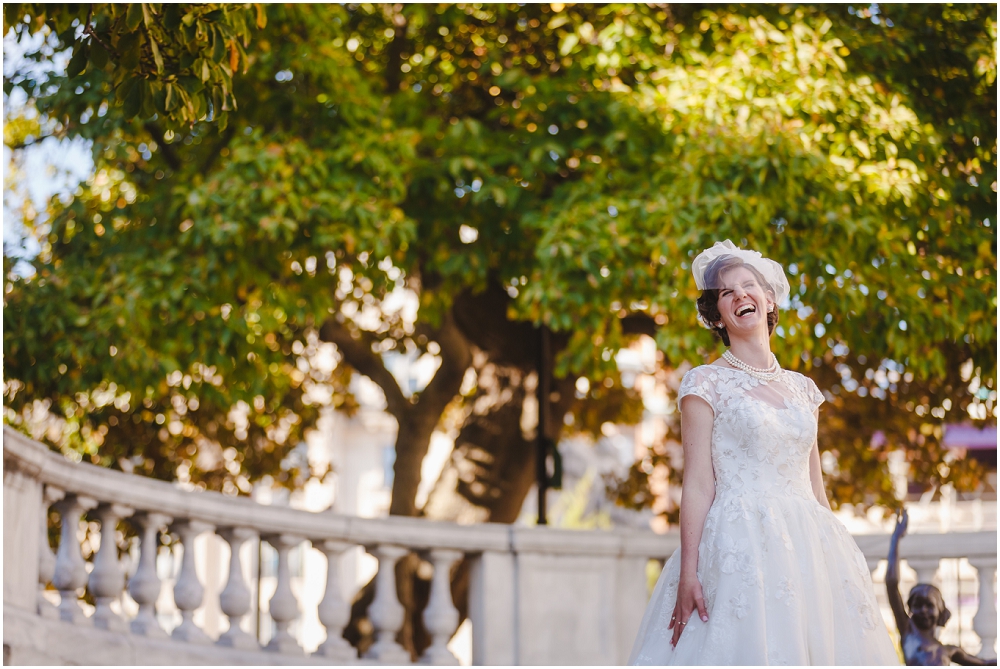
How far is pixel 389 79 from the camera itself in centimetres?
869

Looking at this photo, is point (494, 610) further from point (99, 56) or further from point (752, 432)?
point (99, 56)

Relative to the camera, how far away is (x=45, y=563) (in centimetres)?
485

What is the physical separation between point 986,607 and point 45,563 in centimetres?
478

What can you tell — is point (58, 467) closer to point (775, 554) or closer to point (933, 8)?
point (775, 554)

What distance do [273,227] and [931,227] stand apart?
13.8 feet

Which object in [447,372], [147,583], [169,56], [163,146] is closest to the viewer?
[169,56]

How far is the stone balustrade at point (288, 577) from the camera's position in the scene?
4723 millimetres

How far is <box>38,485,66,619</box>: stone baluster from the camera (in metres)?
4.78

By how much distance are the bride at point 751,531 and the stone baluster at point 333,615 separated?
7.90ft

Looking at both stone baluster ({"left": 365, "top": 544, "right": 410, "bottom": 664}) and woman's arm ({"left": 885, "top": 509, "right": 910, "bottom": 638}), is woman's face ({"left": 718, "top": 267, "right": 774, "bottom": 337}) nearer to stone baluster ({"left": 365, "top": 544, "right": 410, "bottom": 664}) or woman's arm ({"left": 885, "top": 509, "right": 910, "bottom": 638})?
woman's arm ({"left": 885, "top": 509, "right": 910, "bottom": 638})

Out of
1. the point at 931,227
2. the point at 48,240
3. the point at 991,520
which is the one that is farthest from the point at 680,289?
the point at 991,520

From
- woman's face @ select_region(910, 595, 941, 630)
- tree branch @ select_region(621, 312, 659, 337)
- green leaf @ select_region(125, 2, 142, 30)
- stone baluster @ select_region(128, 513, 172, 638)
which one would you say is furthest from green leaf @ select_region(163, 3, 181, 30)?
tree branch @ select_region(621, 312, 659, 337)

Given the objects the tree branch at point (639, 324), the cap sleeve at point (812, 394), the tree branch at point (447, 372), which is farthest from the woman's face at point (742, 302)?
the tree branch at point (447, 372)

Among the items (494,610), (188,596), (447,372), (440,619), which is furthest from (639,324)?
(188,596)
